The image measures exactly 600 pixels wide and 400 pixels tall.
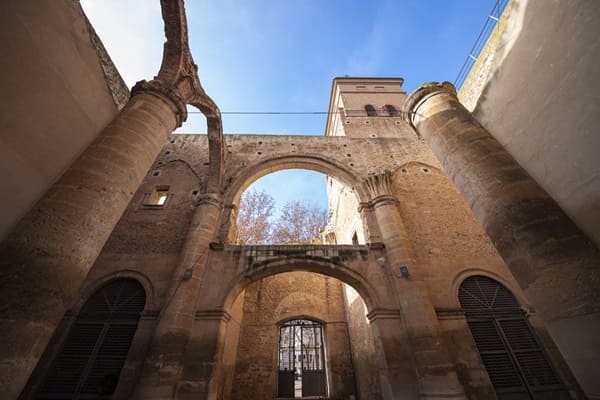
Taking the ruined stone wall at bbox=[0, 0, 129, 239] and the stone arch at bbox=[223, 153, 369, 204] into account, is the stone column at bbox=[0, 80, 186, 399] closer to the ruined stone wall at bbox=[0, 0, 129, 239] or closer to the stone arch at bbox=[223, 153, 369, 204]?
the ruined stone wall at bbox=[0, 0, 129, 239]

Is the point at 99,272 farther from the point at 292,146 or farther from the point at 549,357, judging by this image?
the point at 549,357

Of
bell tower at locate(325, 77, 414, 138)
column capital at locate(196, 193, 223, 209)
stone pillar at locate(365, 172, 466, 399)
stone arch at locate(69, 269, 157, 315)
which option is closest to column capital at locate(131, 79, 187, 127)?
column capital at locate(196, 193, 223, 209)

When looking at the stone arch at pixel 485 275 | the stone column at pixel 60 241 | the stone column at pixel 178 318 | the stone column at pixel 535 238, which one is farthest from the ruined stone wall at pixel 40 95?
the stone arch at pixel 485 275

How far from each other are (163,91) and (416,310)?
7.69 meters

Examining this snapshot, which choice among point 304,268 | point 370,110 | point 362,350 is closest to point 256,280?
point 304,268

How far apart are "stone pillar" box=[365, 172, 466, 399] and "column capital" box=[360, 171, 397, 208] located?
0.10 ft

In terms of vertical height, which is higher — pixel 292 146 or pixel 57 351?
pixel 292 146

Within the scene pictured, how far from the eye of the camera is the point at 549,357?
620 cm

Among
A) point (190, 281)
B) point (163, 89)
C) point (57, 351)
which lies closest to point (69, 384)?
point (57, 351)

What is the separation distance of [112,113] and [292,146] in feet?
21.2

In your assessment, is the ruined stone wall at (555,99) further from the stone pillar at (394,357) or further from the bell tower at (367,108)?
the bell tower at (367,108)

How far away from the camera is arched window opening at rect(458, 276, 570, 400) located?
19.4 ft

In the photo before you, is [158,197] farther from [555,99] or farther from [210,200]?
[555,99]

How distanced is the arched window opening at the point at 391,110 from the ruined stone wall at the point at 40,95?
1426 centimetres
